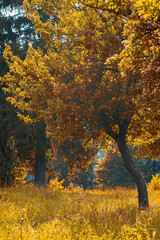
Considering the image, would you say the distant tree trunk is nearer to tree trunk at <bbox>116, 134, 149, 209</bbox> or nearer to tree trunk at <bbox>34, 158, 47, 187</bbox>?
tree trunk at <bbox>34, 158, 47, 187</bbox>

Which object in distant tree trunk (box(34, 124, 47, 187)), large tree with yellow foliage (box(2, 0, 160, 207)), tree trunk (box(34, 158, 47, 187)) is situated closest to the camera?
large tree with yellow foliage (box(2, 0, 160, 207))

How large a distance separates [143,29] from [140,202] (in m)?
5.81

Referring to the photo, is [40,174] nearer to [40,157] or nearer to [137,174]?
[40,157]

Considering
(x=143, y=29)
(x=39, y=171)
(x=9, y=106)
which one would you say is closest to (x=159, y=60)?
(x=143, y=29)

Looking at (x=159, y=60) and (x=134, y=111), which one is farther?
(x=134, y=111)

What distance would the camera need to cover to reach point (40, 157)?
1367cm

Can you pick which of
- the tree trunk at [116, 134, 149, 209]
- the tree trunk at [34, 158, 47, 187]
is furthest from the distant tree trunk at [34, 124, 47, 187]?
the tree trunk at [116, 134, 149, 209]

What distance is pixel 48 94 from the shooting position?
8.03 meters

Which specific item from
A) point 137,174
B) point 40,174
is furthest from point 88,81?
point 40,174

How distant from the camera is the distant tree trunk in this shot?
13.1 m

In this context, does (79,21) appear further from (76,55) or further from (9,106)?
(9,106)

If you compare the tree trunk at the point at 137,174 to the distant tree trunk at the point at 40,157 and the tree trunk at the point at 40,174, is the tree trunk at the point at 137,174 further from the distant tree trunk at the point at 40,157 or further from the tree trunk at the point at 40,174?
the tree trunk at the point at 40,174

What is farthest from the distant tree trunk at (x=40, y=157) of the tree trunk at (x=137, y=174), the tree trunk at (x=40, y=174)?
the tree trunk at (x=137, y=174)

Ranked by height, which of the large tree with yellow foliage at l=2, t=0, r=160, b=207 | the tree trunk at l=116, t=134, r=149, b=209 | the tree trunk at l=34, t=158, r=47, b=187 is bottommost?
the tree trunk at l=116, t=134, r=149, b=209
